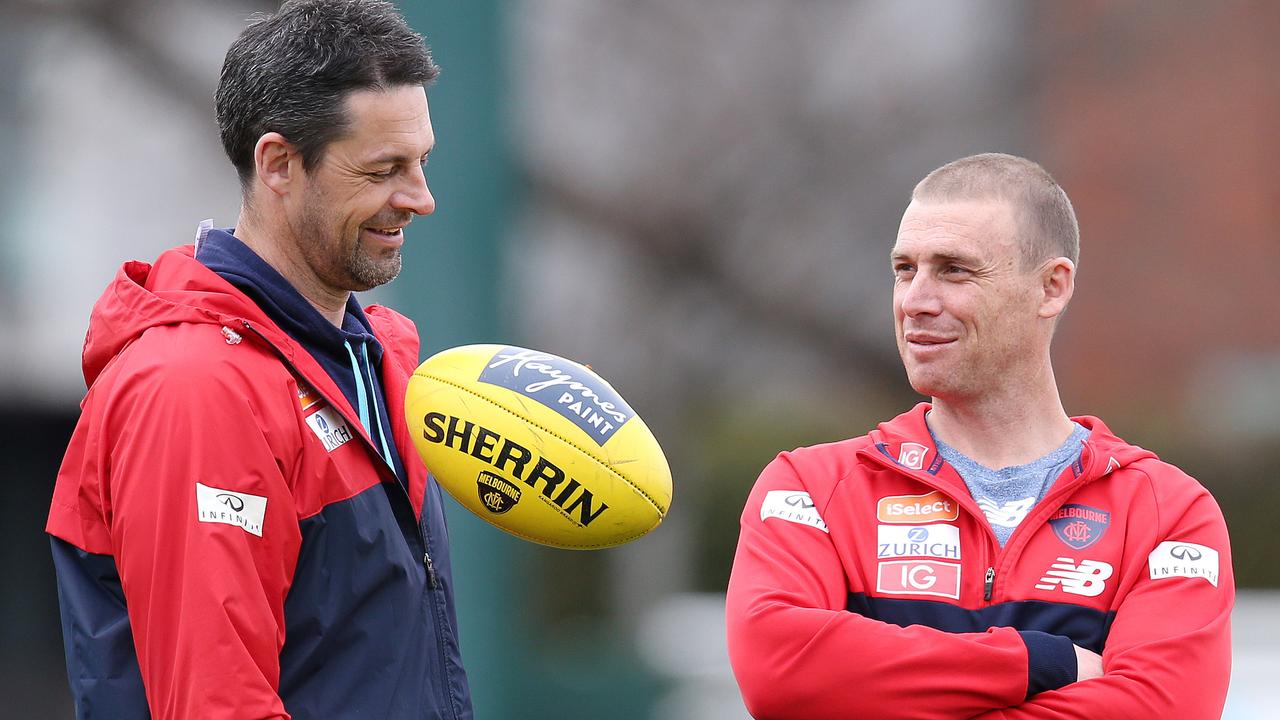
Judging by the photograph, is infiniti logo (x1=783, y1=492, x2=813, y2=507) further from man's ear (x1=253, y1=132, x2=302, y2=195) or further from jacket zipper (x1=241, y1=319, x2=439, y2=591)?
man's ear (x1=253, y1=132, x2=302, y2=195)

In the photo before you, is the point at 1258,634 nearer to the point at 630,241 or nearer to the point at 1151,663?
the point at 1151,663

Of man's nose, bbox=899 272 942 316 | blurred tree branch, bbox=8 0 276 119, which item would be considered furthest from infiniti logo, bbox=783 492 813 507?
blurred tree branch, bbox=8 0 276 119

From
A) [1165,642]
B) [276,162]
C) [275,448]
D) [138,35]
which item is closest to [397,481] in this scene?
[275,448]

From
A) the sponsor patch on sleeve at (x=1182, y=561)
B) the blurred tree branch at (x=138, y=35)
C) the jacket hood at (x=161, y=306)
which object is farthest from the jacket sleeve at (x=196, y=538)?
the blurred tree branch at (x=138, y=35)

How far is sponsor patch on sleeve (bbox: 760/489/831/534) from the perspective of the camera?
2.68m

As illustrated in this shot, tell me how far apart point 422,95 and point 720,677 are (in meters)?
4.12

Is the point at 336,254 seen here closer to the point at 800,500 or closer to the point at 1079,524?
the point at 800,500

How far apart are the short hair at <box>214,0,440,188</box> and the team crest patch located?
1.38 m

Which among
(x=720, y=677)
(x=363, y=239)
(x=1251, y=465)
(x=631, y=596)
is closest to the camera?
(x=363, y=239)

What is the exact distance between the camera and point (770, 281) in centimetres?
905

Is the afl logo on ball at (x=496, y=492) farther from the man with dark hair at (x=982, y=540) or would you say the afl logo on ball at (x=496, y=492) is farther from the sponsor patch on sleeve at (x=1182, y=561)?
the sponsor patch on sleeve at (x=1182, y=561)

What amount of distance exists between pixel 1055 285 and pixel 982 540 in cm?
51

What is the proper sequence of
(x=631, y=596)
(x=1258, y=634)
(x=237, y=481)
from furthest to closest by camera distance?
(x=631, y=596) < (x=1258, y=634) < (x=237, y=481)

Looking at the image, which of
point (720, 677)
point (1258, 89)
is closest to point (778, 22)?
point (720, 677)
